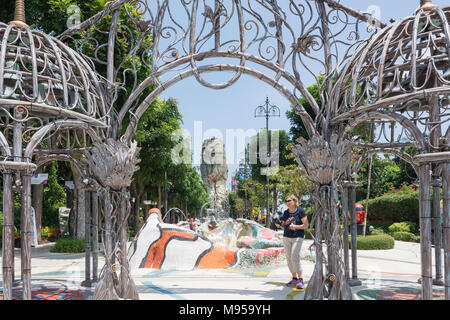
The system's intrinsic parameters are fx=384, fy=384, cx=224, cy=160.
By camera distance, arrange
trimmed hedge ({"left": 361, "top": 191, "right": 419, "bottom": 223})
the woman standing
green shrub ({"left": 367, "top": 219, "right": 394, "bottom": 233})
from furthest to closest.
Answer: green shrub ({"left": 367, "top": 219, "right": 394, "bottom": 233}), trimmed hedge ({"left": 361, "top": 191, "right": 419, "bottom": 223}), the woman standing

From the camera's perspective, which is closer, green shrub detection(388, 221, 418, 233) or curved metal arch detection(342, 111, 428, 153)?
curved metal arch detection(342, 111, 428, 153)

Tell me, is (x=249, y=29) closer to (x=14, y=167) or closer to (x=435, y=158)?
(x=435, y=158)

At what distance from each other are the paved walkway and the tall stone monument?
876 inches

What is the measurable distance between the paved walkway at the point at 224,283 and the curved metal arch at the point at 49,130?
2.72 m

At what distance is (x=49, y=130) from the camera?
15.8ft

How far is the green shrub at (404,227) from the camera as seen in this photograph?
19862 mm

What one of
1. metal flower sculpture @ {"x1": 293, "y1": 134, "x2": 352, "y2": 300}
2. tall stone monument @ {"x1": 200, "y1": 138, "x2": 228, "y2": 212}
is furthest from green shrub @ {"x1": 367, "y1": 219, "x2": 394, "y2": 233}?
metal flower sculpture @ {"x1": 293, "y1": 134, "x2": 352, "y2": 300}

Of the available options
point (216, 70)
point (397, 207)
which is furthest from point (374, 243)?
point (216, 70)

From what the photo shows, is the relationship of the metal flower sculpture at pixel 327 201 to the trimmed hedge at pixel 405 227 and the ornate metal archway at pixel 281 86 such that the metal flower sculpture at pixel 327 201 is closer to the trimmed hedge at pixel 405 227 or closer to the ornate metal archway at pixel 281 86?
the ornate metal archway at pixel 281 86

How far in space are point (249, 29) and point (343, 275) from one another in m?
3.93

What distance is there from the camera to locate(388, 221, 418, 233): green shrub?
19.9m

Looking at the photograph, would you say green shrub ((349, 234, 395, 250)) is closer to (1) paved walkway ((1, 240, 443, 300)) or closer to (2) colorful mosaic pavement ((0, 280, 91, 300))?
(1) paved walkway ((1, 240, 443, 300))

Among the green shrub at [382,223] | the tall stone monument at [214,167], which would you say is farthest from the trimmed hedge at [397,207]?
the tall stone monument at [214,167]

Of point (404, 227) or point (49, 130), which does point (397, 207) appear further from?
point (49, 130)
